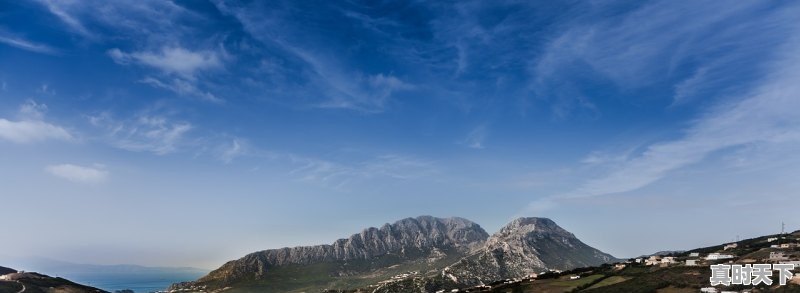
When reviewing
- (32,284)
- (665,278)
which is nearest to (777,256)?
(665,278)

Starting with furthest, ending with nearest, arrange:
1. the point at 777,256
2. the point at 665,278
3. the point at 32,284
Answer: the point at 32,284 < the point at 777,256 < the point at 665,278

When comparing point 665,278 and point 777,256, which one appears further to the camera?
point 777,256

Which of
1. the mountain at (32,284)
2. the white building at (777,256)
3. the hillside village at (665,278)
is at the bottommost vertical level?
the mountain at (32,284)

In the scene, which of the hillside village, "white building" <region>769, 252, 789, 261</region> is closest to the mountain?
the hillside village

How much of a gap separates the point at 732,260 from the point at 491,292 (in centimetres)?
7315

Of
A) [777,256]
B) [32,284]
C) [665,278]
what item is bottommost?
[32,284]

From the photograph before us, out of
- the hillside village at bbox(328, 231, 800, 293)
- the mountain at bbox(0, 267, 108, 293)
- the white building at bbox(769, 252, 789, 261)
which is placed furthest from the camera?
the mountain at bbox(0, 267, 108, 293)

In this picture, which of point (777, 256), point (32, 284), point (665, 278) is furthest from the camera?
point (32, 284)

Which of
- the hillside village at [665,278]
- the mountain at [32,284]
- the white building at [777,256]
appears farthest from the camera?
the mountain at [32,284]

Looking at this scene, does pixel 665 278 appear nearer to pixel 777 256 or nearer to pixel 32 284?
pixel 777 256

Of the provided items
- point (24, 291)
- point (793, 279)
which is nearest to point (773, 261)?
point (793, 279)

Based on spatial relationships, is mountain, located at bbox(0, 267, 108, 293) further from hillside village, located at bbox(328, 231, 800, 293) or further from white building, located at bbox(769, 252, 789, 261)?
white building, located at bbox(769, 252, 789, 261)

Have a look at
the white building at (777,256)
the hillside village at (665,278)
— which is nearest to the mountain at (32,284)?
the hillside village at (665,278)

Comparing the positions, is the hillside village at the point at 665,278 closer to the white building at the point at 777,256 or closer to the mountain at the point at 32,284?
the white building at the point at 777,256
